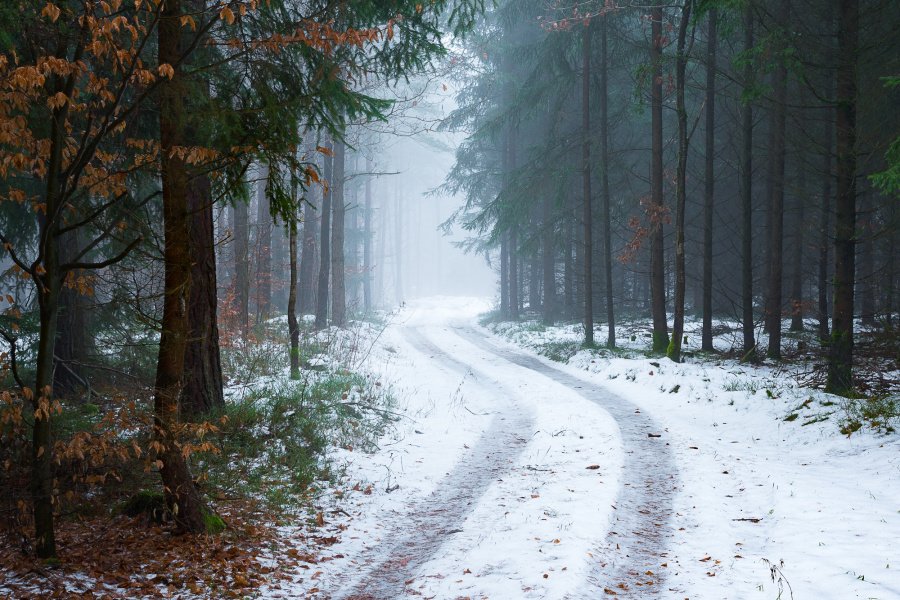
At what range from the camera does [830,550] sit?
515cm

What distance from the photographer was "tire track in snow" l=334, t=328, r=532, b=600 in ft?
16.8

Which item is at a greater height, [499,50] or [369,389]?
[499,50]

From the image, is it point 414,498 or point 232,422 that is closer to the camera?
point 414,498

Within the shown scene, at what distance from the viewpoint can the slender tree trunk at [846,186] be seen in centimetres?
977

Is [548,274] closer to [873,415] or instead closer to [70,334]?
[873,415]

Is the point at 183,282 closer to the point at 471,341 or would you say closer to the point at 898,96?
the point at 898,96

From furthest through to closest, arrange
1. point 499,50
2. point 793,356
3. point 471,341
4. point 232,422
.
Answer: point 499,50 < point 471,341 < point 793,356 < point 232,422

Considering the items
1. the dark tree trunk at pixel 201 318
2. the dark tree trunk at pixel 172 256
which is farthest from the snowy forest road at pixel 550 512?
the dark tree trunk at pixel 201 318

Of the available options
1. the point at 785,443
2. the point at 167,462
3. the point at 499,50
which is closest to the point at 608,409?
the point at 785,443

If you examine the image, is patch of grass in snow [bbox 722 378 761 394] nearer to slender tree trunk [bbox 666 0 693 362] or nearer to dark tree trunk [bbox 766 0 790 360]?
slender tree trunk [bbox 666 0 693 362]

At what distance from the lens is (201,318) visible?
760 centimetres

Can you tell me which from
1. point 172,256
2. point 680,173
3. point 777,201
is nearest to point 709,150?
point 680,173

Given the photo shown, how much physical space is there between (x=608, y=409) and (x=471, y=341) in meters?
12.5

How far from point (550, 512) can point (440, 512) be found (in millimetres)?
1316
